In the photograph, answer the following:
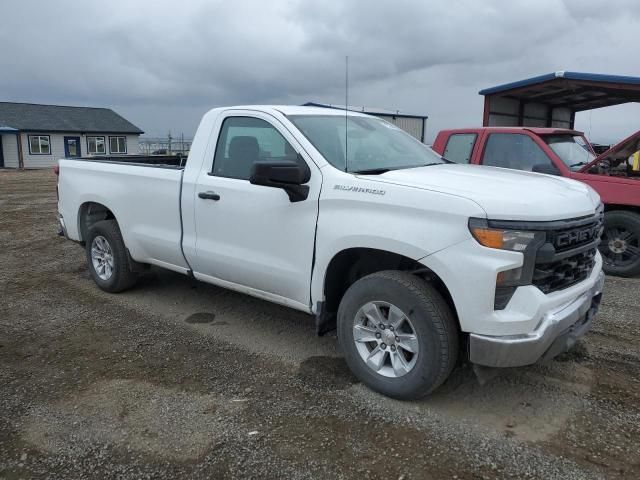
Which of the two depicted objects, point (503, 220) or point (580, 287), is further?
point (580, 287)

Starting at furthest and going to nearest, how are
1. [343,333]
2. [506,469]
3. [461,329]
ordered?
[343,333] → [461,329] → [506,469]

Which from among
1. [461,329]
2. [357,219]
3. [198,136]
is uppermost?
[198,136]

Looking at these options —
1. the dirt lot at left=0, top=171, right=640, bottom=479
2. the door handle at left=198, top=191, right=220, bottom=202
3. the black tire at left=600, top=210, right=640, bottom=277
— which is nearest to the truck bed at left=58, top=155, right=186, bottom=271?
the door handle at left=198, top=191, right=220, bottom=202

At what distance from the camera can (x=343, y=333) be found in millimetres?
3746

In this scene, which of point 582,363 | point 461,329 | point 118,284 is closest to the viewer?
point 461,329

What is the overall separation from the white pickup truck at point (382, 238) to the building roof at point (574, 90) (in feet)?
20.9

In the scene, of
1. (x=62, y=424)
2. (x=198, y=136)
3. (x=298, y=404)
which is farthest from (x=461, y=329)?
(x=198, y=136)

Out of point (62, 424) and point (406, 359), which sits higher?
point (406, 359)

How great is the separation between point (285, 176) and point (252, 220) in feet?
2.23

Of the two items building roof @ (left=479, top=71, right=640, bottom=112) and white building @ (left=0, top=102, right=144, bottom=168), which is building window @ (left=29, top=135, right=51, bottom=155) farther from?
building roof @ (left=479, top=71, right=640, bottom=112)

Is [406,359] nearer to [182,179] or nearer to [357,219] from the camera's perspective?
[357,219]

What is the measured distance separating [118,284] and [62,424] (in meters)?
2.59

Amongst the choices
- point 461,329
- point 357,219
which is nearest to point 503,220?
point 461,329

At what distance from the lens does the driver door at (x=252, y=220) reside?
3938mm
